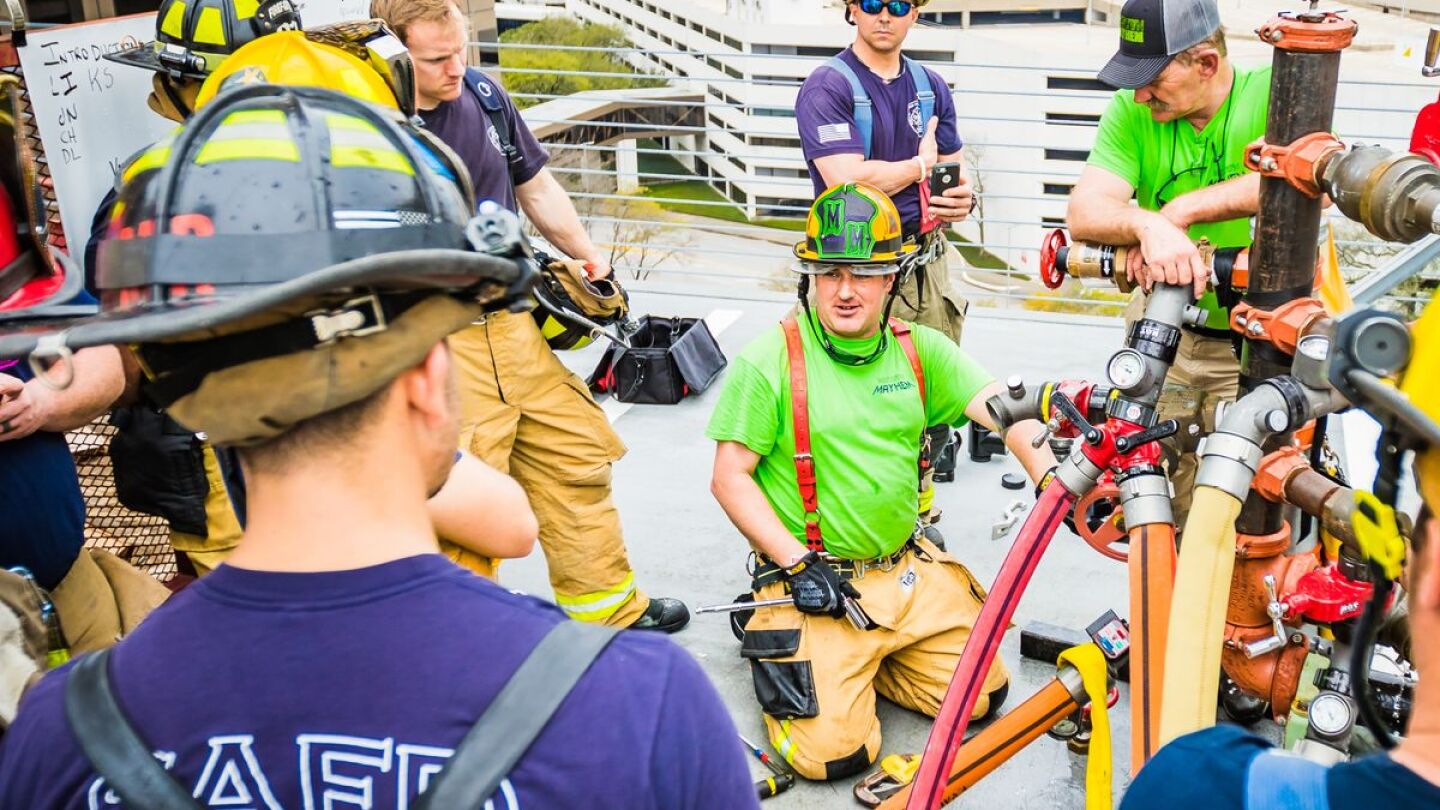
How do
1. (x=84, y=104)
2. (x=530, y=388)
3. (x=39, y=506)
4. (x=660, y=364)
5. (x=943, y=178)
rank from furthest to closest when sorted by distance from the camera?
(x=660, y=364)
(x=943, y=178)
(x=530, y=388)
(x=84, y=104)
(x=39, y=506)

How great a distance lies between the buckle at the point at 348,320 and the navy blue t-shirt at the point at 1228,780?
84cm

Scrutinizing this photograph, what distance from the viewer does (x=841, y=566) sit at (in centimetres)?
369

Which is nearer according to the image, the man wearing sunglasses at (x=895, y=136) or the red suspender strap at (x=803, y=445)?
the red suspender strap at (x=803, y=445)

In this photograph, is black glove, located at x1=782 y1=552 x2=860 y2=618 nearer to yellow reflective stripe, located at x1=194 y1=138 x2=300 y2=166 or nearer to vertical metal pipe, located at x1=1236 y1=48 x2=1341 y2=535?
vertical metal pipe, located at x1=1236 y1=48 x2=1341 y2=535

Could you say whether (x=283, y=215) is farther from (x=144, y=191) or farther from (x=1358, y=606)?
(x=1358, y=606)

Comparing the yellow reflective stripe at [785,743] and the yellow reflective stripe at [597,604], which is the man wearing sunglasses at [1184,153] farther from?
the yellow reflective stripe at [597,604]

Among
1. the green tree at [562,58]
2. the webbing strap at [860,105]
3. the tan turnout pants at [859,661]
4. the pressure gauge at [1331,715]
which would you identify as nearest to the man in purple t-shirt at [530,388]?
the tan turnout pants at [859,661]

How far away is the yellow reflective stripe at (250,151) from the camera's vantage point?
1165 millimetres

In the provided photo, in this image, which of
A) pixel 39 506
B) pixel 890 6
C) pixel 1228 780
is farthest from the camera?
pixel 890 6

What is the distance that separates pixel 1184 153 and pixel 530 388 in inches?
77.5

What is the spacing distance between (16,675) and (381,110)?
48.8 inches

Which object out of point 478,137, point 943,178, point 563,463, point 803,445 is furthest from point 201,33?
point 943,178

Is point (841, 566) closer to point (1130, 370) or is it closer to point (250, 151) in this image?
point (1130, 370)

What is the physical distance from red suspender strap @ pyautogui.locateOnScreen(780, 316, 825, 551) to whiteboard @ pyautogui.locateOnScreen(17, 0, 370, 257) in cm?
176
